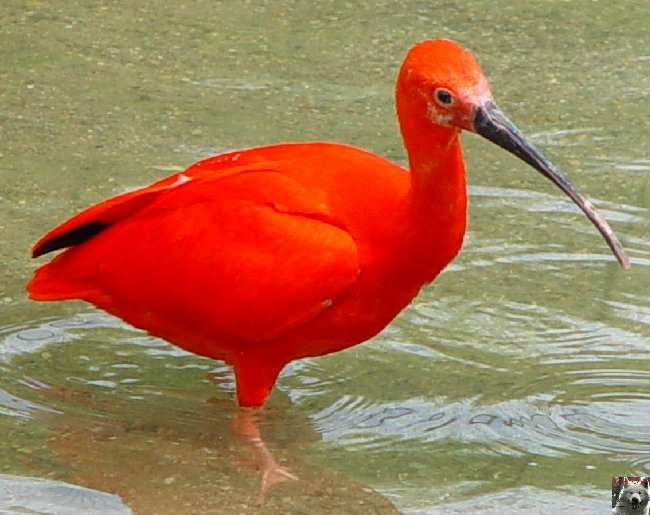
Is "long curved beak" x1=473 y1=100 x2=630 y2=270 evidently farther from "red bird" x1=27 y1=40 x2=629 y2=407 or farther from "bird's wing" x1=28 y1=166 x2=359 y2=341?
"bird's wing" x1=28 y1=166 x2=359 y2=341

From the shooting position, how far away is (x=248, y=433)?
5062mm

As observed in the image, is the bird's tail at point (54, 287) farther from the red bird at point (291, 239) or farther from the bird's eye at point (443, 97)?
the bird's eye at point (443, 97)

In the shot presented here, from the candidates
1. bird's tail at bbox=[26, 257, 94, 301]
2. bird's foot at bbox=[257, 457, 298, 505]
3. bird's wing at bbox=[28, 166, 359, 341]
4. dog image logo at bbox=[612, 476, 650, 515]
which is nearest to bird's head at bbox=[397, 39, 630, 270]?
bird's wing at bbox=[28, 166, 359, 341]

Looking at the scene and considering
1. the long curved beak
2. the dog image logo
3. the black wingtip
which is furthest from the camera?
the black wingtip

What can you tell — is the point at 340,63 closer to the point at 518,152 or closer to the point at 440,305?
the point at 440,305

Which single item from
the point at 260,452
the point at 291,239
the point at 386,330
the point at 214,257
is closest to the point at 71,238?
the point at 214,257

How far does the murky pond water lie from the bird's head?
0.75 m

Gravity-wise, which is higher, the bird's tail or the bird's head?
the bird's head

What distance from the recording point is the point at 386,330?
5.58m

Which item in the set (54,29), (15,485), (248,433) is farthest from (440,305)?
(54,29)

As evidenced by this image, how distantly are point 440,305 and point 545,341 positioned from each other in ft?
1.33

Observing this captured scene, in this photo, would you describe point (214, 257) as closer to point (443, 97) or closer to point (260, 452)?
point (260, 452)

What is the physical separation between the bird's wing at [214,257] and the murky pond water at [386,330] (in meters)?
0.36

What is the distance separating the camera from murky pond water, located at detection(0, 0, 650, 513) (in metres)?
4.79
